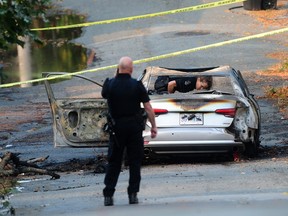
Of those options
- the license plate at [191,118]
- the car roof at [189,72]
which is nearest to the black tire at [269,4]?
the car roof at [189,72]

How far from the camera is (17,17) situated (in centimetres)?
825

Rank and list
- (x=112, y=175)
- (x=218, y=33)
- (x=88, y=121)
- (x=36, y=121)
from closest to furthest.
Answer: (x=112, y=175), (x=88, y=121), (x=36, y=121), (x=218, y=33)

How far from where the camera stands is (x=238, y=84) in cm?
1279

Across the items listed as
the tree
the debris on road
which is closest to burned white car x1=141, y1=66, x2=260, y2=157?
the debris on road

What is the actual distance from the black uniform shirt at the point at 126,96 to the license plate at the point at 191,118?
2.63 metres

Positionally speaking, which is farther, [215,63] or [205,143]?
[215,63]

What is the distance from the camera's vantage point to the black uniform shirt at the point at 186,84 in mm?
13305

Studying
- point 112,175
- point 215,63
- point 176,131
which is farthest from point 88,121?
point 215,63

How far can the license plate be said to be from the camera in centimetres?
1188

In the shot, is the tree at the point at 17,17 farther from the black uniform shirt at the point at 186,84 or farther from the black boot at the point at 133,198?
the black uniform shirt at the point at 186,84

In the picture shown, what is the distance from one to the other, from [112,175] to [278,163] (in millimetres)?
3527

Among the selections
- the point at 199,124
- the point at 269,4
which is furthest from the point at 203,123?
the point at 269,4

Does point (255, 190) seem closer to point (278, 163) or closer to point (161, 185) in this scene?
point (161, 185)

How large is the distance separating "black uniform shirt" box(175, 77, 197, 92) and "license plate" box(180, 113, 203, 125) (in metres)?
1.42
